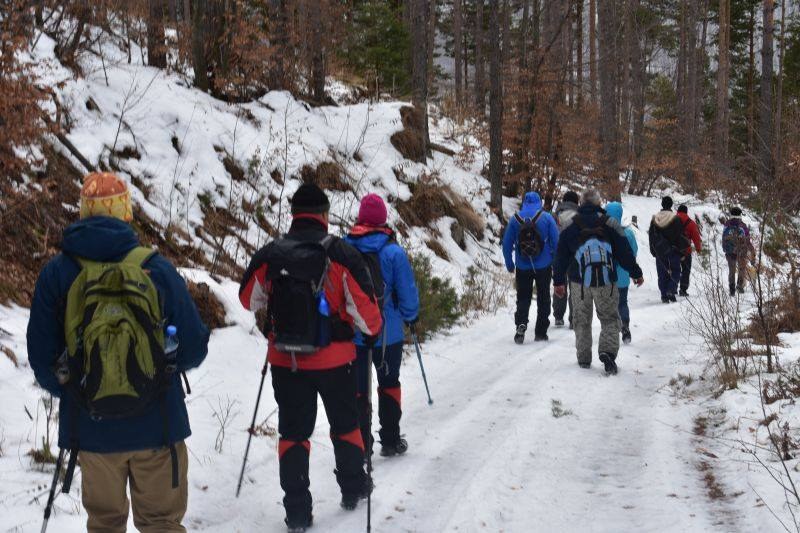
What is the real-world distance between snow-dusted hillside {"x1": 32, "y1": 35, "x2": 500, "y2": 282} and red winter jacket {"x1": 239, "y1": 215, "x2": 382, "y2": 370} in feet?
17.0

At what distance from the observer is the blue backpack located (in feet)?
→ 28.7

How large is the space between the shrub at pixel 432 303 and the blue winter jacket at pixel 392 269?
4.38 metres

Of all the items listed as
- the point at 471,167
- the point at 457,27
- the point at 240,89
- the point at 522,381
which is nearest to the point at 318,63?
the point at 240,89

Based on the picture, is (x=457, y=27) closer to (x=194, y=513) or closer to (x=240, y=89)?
(x=240, y=89)

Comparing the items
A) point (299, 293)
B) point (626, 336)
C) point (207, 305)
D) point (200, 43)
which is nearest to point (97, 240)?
point (299, 293)

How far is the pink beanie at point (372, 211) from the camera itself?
5785 mm

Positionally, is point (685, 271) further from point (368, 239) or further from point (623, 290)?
point (368, 239)

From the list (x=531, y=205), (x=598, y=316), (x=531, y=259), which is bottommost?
(x=598, y=316)

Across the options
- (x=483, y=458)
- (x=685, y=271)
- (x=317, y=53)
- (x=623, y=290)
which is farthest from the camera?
(x=317, y=53)

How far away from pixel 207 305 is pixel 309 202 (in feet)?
12.5

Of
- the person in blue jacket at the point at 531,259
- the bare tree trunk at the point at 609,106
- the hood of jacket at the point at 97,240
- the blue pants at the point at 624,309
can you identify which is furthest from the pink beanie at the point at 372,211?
the bare tree trunk at the point at 609,106

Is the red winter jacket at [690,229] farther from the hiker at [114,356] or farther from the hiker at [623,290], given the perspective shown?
the hiker at [114,356]

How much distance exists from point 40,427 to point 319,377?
87.9 inches

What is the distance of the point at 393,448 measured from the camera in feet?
20.4
